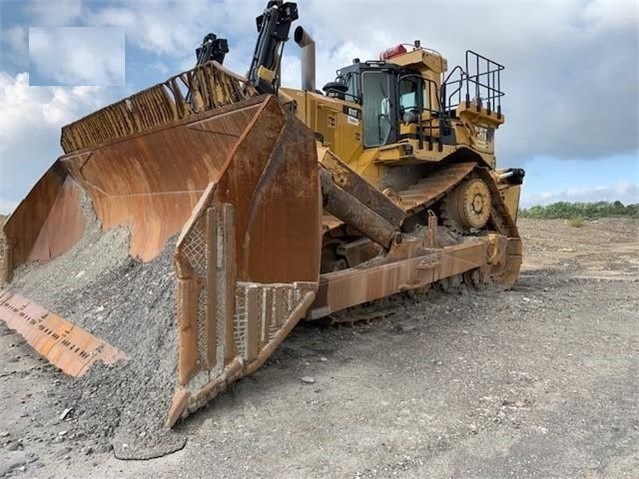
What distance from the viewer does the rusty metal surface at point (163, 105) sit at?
3346 mm

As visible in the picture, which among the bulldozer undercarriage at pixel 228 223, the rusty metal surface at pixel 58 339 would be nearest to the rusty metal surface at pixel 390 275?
the bulldozer undercarriage at pixel 228 223

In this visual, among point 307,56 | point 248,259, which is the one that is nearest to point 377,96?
point 307,56

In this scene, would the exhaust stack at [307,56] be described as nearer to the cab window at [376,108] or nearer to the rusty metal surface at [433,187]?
the cab window at [376,108]

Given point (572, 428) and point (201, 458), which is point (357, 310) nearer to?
point (572, 428)

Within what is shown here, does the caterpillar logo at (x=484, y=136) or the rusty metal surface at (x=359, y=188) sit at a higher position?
the caterpillar logo at (x=484, y=136)

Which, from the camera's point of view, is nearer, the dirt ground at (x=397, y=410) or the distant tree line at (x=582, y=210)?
the dirt ground at (x=397, y=410)

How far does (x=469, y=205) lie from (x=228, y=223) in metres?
4.19

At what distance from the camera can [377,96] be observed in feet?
21.2

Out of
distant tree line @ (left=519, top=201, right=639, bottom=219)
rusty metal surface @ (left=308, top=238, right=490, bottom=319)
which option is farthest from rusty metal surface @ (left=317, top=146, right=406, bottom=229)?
distant tree line @ (left=519, top=201, right=639, bottom=219)

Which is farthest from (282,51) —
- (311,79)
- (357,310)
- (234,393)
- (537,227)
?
(537,227)

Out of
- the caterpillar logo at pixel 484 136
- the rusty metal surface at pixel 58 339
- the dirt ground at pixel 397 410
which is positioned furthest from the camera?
the caterpillar logo at pixel 484 136

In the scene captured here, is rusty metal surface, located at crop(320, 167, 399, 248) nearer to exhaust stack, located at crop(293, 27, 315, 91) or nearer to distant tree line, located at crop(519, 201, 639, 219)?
exhaust stack, located at crop(293, 27, 315, 91)

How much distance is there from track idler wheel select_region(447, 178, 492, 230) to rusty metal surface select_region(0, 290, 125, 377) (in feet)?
14.3

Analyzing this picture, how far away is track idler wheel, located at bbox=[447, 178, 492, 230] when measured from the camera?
252 inches
